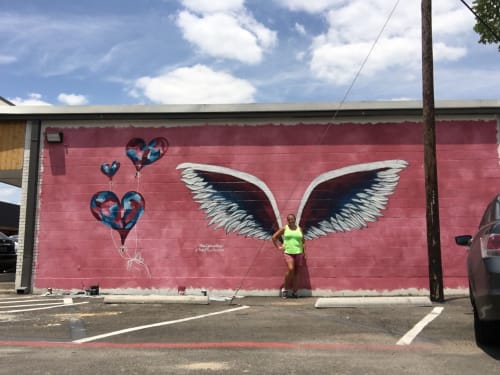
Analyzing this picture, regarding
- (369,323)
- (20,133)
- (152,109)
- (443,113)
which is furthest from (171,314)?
(443,113)

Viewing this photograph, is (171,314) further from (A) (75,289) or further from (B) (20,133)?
(B) (20,133)

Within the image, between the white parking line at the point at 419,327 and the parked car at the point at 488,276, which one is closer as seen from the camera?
the parked car at the point at 488,276

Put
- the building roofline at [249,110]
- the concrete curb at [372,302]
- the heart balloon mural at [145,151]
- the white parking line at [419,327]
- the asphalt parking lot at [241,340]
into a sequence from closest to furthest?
the asphalt parking lot at [241,340]
the white parking line at [419,327]
the concrete curb at [372,302]
the building roofline at [249,110]
the heart balloon mural at [145,151]

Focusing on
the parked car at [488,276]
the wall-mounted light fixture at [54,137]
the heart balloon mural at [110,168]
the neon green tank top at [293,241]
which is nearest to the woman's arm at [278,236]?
the neon green tank top at [293,241]

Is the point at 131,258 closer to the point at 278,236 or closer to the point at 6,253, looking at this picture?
the point at 278,236

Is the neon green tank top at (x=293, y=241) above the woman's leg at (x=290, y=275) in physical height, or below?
above

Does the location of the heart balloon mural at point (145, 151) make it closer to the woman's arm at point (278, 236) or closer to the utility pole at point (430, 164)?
the woman's arm at point (278, 236)

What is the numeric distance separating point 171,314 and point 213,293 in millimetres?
3290

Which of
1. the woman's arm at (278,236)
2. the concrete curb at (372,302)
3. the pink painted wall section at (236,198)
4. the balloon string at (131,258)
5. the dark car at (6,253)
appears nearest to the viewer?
the concrete curb at (372,302)

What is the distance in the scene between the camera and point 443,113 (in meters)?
11.7

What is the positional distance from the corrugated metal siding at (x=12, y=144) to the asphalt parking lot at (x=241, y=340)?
4345 mm

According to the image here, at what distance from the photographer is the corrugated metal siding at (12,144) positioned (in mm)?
12328

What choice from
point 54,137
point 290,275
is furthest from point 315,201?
point 54,137

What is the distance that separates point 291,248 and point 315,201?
1281 millimetres
